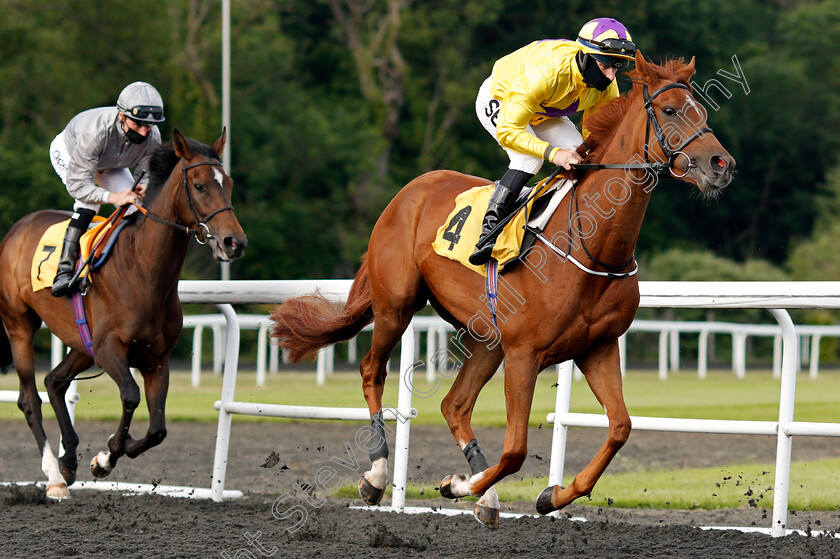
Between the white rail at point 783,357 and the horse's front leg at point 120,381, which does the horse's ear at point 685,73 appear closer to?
the white rail at point 783,357

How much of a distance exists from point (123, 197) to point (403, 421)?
81.1 inches

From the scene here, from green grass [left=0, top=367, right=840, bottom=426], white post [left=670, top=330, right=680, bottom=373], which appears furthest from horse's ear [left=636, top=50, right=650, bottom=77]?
white post [left=670, top=330, right=680, bottom=373]

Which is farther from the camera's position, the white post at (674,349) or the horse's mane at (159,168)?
the white post at (674,349)

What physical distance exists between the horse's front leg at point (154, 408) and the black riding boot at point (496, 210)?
2.16 m

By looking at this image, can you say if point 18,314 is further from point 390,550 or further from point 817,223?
point 817,223

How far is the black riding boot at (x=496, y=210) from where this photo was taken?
4.39 m

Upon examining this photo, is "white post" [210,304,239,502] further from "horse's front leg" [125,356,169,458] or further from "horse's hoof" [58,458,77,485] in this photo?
"horse's hoof" [58,458,77,485]

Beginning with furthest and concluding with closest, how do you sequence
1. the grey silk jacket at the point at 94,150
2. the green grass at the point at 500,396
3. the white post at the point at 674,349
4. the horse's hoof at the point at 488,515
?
1. the white post at the point at 674,349
2. the green grass at the point at 500,396
3. the grey silk jacket at the point at 94,150
4. the horse's hoof at the point at 488,515

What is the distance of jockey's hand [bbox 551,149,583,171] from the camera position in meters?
4.16

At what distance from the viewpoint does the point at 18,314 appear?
258 inches

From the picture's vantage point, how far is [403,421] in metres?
5.27

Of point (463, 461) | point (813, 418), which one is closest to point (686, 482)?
point (463, 461)

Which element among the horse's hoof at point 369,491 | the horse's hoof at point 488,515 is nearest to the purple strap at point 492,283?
the horse's hoof at point 488,515

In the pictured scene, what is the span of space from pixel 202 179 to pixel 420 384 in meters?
8.11
